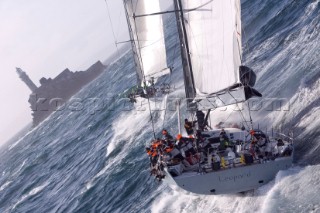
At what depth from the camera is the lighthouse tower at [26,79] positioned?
164 meters

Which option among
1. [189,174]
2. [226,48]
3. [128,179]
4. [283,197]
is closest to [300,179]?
[283,197]

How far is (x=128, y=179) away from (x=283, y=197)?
50.9ft

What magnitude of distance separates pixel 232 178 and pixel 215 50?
19.7 feet

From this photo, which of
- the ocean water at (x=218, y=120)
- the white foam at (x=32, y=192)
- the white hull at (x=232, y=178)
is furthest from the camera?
the white foam at (x=32, y=192)

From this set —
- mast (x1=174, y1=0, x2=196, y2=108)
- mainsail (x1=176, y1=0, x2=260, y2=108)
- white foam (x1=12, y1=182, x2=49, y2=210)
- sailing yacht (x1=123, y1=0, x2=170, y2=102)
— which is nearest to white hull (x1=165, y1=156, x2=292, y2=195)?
mainsail (x1=176, y1=0, x2=260, y2=108)

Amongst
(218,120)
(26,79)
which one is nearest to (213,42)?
(218,120)

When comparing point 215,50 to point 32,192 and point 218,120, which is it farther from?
point 32,192

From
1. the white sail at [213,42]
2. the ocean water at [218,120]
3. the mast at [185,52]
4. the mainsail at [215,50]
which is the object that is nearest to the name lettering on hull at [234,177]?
the ocean water at [218,120]

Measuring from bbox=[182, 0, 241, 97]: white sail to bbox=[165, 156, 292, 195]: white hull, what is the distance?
3.88 metres

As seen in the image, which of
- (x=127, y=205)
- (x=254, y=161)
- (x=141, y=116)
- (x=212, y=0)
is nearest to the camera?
(x=254, y=161)

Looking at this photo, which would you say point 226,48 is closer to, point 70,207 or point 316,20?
point 316,20

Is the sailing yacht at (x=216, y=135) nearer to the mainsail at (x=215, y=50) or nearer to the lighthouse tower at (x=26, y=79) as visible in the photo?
the mainsail at (x=215, y=50)

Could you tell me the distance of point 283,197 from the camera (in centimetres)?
1505

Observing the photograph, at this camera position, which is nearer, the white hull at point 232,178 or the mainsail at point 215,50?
the white hull at point 232,178
